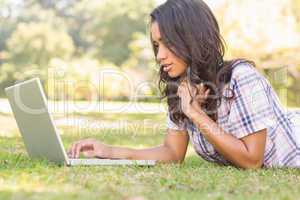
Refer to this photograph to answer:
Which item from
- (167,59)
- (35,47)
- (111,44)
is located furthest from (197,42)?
(111,44)

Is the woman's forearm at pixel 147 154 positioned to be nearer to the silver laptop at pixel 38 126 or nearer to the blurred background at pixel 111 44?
the silver laptop at pixel 38 126

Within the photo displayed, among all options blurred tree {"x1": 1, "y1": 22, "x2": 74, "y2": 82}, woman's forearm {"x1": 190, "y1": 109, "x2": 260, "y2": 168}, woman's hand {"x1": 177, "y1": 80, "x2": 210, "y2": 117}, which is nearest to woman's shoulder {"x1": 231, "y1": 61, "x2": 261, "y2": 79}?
woman's hand {"x1": 177, "y1": 80, "x2": 210, "y2": 117}

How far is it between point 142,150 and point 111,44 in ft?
78.2

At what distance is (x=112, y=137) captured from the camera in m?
6.89

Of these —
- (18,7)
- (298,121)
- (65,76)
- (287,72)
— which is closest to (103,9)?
(18,7)

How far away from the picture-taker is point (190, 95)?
10.6 feet

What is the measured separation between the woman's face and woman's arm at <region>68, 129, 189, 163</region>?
1.74 ft

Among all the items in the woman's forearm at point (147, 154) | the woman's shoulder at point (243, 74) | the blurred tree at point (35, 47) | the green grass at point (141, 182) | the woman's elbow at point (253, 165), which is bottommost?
the blurred tree at point (35, 47)

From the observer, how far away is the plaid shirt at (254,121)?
3285 mm

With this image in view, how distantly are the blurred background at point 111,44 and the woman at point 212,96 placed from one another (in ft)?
8.68

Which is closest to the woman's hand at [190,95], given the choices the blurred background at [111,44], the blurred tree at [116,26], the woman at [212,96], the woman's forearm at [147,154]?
the woman at [212,96]

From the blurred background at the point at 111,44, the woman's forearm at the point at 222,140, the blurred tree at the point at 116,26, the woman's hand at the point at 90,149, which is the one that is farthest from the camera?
the blurred tree at the point at 116,26

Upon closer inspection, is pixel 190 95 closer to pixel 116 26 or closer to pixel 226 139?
pixel 226 139

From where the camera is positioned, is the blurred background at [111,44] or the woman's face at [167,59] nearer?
the woman's face at [167,59]
